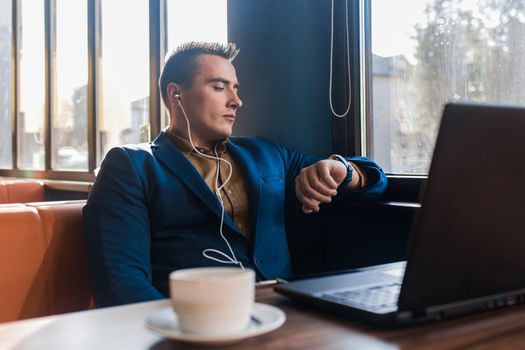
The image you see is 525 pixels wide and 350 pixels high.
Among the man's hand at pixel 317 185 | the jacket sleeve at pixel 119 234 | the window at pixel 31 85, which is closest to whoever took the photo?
the jacket sleeve at pixel 119 234

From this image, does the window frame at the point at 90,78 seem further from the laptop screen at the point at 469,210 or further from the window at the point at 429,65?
the laptop screen at the point at 469,210

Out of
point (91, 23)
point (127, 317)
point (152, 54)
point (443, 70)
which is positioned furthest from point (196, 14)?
point (127, 317)

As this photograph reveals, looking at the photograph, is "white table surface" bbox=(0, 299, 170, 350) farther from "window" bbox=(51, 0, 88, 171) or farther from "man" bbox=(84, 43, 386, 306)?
"window" bbox=(51, 0, 88, 171)

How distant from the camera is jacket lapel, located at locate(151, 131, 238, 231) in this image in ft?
5.20

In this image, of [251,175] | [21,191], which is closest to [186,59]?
[251,175]

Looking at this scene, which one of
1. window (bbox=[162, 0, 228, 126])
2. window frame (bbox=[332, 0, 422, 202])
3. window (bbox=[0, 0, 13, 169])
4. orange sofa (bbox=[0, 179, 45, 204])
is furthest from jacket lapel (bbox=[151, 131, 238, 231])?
window (bbox=[0, 0, 13, 169])

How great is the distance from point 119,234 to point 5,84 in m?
4.41

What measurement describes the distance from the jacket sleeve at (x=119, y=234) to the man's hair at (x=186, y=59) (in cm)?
38

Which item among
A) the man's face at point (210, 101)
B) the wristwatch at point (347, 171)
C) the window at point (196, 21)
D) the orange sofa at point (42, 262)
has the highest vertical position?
the window at point (196, 21)

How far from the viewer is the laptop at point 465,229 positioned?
2.14 ft

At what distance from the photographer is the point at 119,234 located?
1.42m

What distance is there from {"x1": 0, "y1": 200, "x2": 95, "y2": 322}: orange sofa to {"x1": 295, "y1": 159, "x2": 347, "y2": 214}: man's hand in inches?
23.7

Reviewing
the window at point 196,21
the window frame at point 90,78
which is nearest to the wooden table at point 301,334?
the window at point 196,21

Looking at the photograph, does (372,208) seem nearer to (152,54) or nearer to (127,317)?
(127,317)
